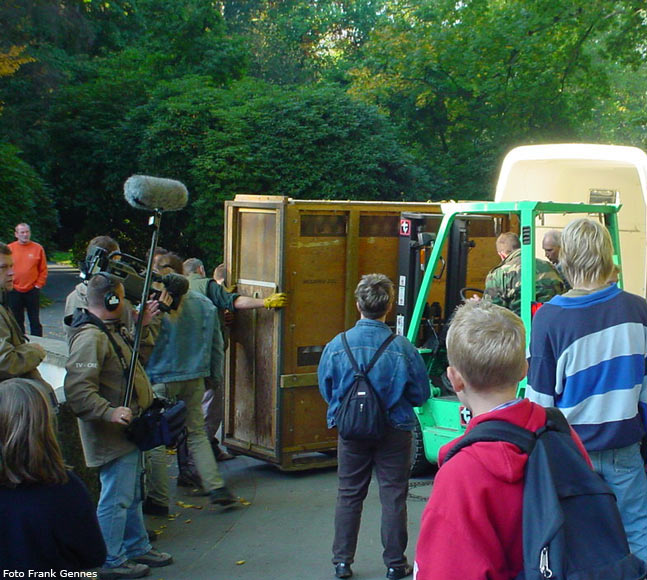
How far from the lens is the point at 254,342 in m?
7.73

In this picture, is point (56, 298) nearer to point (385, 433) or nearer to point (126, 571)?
point (126, 571)

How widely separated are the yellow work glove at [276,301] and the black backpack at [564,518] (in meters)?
5.17

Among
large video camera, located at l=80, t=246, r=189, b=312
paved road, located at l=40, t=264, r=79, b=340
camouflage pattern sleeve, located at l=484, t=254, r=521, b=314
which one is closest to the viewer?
large video camera, located at l=80, t=246, r=189, b=312

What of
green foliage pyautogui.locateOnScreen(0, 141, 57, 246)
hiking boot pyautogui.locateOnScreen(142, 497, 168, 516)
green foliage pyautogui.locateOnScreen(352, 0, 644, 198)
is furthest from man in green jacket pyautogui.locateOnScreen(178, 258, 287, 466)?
green foliage pyautogui.locateOnScreen(352, 0, 644, 198)

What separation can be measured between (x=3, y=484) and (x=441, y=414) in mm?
4639

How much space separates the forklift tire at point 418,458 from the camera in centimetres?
736

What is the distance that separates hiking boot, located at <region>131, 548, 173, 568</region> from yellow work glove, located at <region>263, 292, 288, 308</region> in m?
2.34

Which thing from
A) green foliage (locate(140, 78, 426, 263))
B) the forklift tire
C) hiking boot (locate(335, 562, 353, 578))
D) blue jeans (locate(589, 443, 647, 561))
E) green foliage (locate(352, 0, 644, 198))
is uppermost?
green foliage (locate(352, 0, 644, 198))

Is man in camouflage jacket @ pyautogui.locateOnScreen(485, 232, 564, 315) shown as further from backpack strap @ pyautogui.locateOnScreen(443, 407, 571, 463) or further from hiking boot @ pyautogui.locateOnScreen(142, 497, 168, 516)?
backpack strap @ pyautogui.locateOnScreen(443, 407, 571, 463)

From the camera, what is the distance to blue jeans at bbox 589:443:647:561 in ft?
13.4

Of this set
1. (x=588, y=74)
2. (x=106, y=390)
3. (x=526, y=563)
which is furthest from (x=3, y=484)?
(x=588, y=74)

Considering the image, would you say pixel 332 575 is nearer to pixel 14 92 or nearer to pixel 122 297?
pixel 122 297

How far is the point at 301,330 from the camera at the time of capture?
7.56 metres

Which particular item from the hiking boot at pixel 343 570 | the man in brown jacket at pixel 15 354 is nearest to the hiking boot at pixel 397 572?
the hiking boot at pixel 343 570
